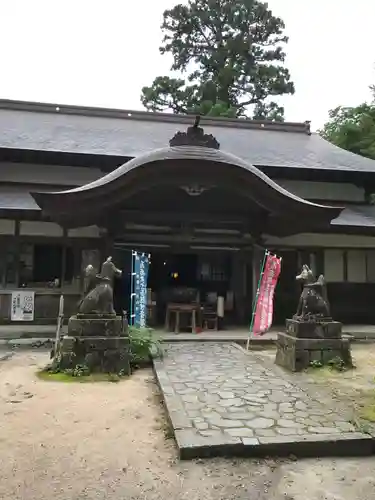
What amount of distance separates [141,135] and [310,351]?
10.8m

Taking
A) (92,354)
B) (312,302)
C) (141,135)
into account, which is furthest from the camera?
(141,135)

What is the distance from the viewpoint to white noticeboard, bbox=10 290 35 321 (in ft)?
34.5

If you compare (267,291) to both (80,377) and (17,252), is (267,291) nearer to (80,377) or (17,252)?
(80,377)

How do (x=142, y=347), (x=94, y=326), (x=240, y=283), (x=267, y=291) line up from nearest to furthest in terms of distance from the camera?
(x=94, y=326) → (x=142, y=347) → (x=267, y=291) → (x=240, y=283)

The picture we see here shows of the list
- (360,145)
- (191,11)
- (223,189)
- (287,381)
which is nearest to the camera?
(287,381)

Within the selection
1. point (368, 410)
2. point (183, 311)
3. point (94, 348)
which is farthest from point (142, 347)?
point (368, 410)

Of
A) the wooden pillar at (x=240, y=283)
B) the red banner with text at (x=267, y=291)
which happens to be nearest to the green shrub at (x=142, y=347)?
the red banner with text at (x=267, y=291)

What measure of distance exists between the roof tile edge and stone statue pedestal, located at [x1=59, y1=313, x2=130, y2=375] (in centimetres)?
1224

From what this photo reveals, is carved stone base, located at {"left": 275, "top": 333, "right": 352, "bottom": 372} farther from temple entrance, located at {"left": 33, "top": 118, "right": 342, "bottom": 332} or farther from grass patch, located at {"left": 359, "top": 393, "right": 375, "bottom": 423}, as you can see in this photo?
temple entrance, located at {"left": 33, "top": 118, "right": 342, "bottom": 332}

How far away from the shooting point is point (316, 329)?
7227 millimetres

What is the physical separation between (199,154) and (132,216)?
2.45 metres

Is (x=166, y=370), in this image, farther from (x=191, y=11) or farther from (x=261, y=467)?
(x=191, y=11)

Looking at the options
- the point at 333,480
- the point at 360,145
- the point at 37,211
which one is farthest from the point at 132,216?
the point at 360,145

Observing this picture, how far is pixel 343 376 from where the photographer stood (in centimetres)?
672
